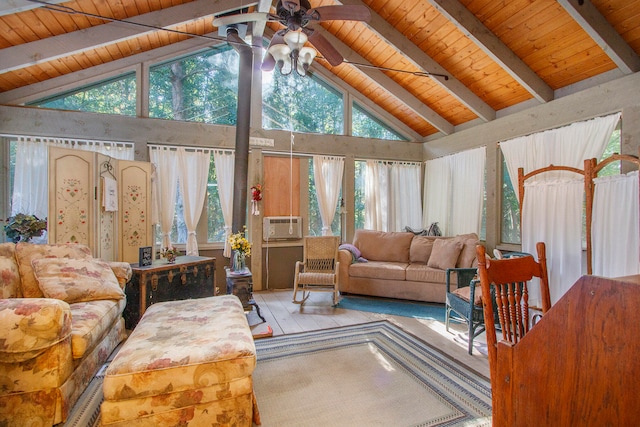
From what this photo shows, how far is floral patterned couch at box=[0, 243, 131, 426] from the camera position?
1649mm

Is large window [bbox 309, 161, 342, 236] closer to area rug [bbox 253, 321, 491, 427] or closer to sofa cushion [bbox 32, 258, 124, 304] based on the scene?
area rug [bbox 253, 321, 491, 427]

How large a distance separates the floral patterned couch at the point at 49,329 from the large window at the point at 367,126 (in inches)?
168

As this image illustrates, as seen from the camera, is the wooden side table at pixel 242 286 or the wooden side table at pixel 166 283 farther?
the wooden side table at pixel 242 286

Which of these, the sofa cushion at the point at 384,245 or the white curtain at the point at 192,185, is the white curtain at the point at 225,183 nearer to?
the white curtain at the point at 192,185

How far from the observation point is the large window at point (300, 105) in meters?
4.96

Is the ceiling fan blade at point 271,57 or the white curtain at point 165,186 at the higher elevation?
the ceiling fan blade at point 271,57

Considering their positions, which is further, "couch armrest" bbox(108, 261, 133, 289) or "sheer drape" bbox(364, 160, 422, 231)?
"sheer drape" bbox(364, 160, 422, 231)

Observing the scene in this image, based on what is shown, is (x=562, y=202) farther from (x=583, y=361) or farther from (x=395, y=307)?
(x=583, y=361)

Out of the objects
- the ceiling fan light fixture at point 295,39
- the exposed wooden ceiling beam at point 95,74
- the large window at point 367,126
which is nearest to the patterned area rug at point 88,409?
the ceiling fan light fixture at point 295,39

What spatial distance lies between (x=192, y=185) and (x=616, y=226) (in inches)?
189

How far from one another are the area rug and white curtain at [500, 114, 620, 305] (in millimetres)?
1646

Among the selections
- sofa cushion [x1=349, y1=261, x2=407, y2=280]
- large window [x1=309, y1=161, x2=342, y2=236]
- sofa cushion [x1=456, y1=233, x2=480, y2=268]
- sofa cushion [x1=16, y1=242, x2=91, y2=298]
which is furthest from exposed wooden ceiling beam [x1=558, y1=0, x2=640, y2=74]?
sofa cushion [x1=16, y1=242, x2=91, y2=298]

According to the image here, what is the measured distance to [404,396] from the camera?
2.05 meters

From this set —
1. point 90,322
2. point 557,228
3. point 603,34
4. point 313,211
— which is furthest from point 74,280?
point 603,34
